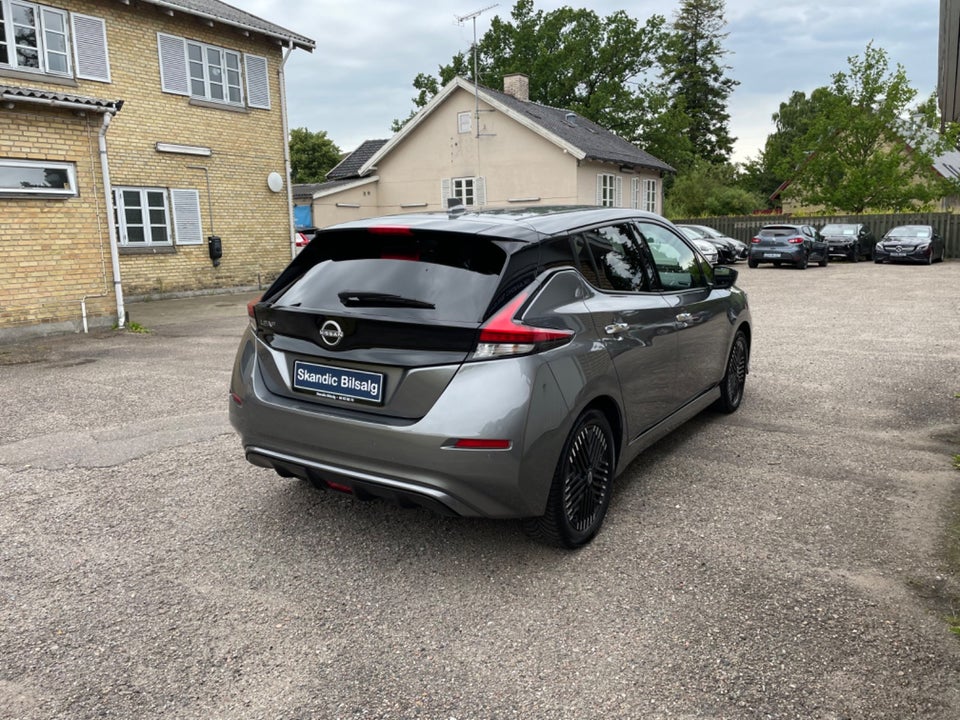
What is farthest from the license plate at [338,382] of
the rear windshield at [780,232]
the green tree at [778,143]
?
the green tree at [778,143]

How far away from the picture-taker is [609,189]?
30.8 m

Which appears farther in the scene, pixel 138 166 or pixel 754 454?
pixel 138 166

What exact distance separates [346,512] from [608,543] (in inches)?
56.6

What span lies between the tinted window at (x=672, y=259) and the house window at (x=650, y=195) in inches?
1170

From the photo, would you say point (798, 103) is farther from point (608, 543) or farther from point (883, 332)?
point (608, 543)

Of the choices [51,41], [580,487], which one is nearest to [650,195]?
[51,41]

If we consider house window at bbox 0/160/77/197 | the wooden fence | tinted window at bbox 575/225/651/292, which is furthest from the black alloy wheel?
the wooden fence

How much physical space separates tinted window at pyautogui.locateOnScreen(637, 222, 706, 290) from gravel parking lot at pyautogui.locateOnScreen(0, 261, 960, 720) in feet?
3.84

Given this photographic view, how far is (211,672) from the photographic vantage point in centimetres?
270

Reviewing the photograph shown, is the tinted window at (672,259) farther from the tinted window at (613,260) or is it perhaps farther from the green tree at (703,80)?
the green tree at (703,80)

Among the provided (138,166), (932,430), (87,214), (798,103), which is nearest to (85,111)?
(87,214)

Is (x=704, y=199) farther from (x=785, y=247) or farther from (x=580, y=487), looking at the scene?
(x=580, y=487)

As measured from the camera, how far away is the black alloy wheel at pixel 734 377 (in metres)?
5.84

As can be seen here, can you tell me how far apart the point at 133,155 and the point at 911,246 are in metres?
24.7
